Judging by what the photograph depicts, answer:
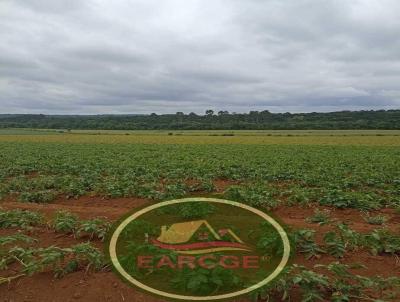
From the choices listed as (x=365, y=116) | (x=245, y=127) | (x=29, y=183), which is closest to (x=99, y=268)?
(x=29, y=183)

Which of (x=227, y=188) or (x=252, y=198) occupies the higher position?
(x=252, y=198)

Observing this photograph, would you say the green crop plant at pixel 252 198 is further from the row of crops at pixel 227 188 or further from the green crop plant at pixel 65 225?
the green crop plant at pixel 65 225

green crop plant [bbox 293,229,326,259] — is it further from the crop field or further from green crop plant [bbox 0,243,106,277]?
green crop plant [bbox 0,243,106,277]

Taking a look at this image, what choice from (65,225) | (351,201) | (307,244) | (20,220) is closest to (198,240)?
(307,244)

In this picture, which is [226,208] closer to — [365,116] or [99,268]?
[99,268]

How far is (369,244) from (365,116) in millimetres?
130510

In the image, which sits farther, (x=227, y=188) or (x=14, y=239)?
(x=227, y=188)

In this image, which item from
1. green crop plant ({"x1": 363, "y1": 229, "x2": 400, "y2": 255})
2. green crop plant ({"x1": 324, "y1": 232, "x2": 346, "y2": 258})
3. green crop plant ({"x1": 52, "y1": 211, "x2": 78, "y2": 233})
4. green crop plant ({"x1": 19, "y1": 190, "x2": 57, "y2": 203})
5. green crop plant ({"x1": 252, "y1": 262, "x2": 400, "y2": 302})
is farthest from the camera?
green crop plant ({"x1": 19, "y1": 190, "x2": 57, "y2": 203})

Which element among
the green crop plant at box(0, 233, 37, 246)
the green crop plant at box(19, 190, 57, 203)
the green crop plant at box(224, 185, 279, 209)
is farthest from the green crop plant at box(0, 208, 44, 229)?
the green crop plant at box(224, 185, 279, 209)

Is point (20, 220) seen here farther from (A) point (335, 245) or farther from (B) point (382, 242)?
(B) point (382, 242)

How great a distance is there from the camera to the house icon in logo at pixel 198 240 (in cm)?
496

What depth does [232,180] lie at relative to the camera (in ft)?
44.1

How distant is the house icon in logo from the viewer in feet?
16.3

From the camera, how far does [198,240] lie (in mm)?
5172
